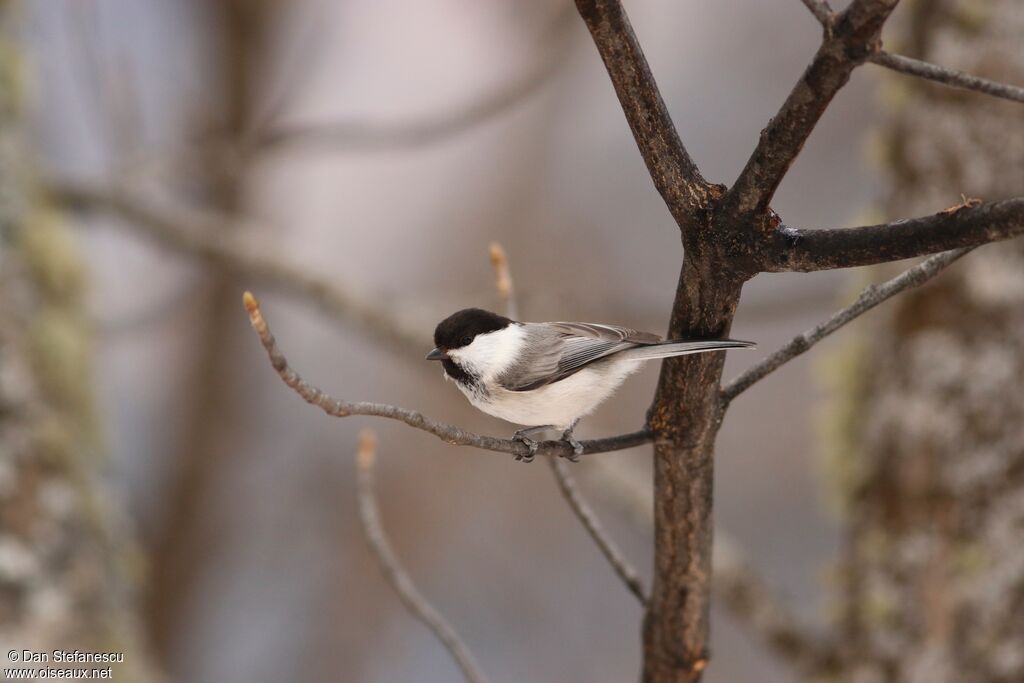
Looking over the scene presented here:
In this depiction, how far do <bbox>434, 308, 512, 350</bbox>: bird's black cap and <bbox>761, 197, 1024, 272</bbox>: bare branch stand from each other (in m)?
0.48

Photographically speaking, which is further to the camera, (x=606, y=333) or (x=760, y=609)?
(x=760, y=609)

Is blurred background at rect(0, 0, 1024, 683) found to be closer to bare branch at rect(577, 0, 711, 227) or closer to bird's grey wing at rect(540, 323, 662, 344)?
bird's grey wing at rect(540, 323, 662, 344)

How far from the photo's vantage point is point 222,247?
2301 millimetres

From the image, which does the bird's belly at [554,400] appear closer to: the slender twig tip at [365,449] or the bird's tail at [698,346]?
the slender twig tip at [365,449]

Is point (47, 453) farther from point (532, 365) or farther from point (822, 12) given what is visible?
point (822, 12)

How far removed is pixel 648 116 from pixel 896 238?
8.2 inches

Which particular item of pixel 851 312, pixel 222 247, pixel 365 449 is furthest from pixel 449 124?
pixel 851 312

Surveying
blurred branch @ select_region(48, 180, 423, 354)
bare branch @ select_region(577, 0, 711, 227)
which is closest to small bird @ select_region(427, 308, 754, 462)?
bare branch @ select_region(577, 0, 711, 227)

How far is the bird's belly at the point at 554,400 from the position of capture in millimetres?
1093

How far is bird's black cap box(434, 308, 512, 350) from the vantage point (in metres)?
1.11

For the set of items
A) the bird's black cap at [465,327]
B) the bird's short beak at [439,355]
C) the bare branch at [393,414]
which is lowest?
the bare branch at [393,414]

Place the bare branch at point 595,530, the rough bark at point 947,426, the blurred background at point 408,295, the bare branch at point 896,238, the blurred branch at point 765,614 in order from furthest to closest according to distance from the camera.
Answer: the blurred background at point 408,295
the blurred branch at point 765,614
the rough bark at point 947,426
the bare branch at point 595,530
the bare branch at point 896,238

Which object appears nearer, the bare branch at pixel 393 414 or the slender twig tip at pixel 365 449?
the bare branch at pixel 393 414

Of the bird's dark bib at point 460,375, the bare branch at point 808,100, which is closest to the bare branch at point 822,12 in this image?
the bare branch at point 808,100
